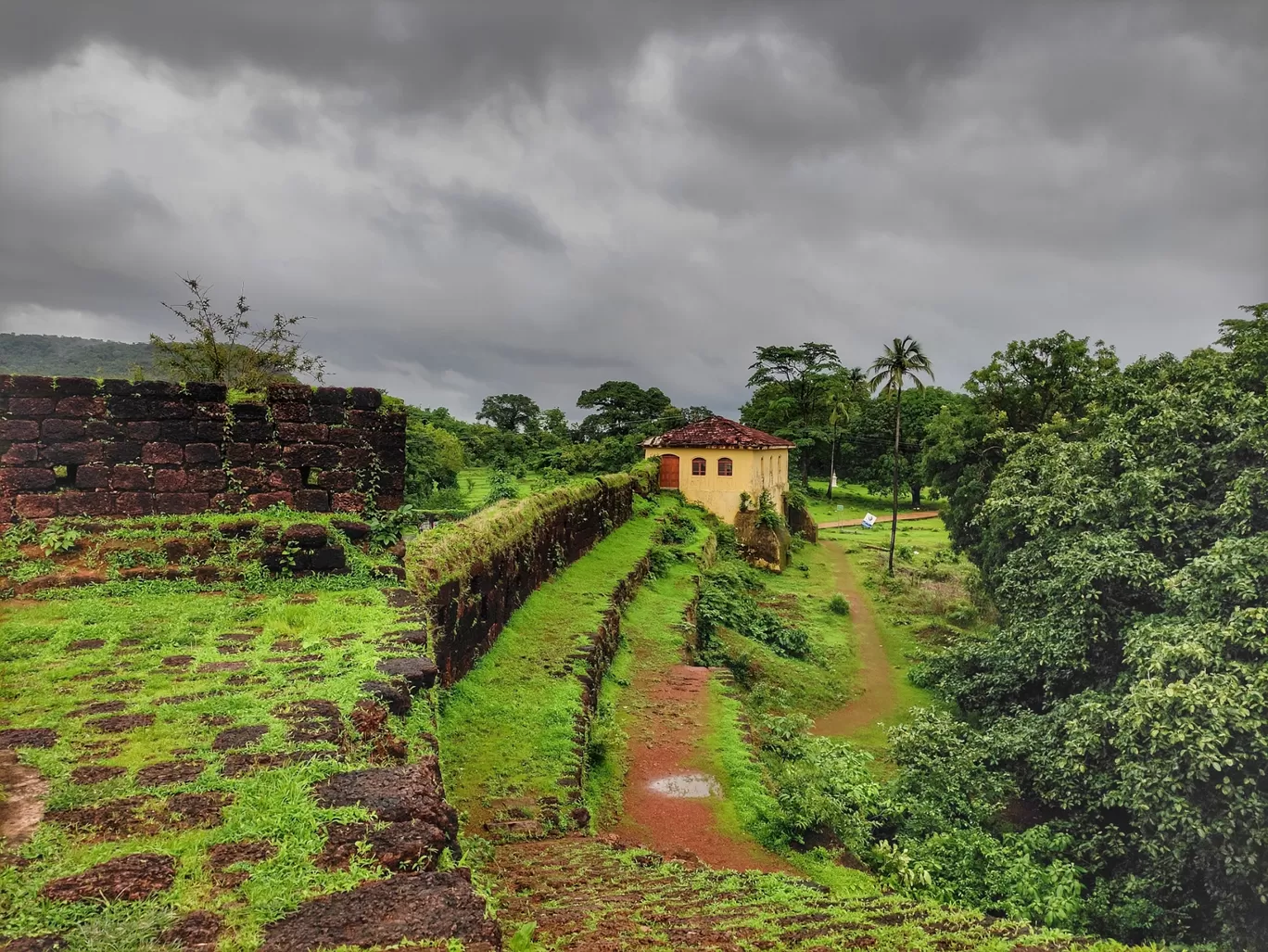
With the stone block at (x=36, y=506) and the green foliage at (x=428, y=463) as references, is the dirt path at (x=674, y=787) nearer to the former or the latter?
the stone block at (x=36, y=506)

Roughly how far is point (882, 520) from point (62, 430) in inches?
1571

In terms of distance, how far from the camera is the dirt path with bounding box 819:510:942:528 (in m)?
39.8

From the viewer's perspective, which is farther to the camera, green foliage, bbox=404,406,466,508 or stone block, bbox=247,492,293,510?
green foliage, bbox=404,406,466,508

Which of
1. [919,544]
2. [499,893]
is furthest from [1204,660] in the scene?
[919,544]

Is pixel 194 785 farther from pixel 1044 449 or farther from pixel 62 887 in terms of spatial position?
pixel 1044 449

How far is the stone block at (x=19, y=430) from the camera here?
20.1ft

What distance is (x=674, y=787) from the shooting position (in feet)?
28.7

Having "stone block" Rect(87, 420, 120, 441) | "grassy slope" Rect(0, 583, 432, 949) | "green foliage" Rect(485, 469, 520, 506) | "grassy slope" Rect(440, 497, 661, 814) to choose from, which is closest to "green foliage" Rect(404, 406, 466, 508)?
"green foliage" Rect(485, 469, 520, 506)

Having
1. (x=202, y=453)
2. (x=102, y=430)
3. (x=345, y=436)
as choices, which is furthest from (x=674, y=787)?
(x=102, y=430)

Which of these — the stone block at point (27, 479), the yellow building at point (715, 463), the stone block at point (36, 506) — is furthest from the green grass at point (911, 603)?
the stone block at point (27, 479)

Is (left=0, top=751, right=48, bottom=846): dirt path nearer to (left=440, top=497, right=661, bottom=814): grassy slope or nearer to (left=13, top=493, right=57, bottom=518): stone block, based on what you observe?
(left=13, top=493, right=57, bottom=518): stone block

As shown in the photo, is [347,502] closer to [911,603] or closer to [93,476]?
[93,476]

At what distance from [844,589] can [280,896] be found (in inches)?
952

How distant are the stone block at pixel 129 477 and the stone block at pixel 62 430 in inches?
15.3
